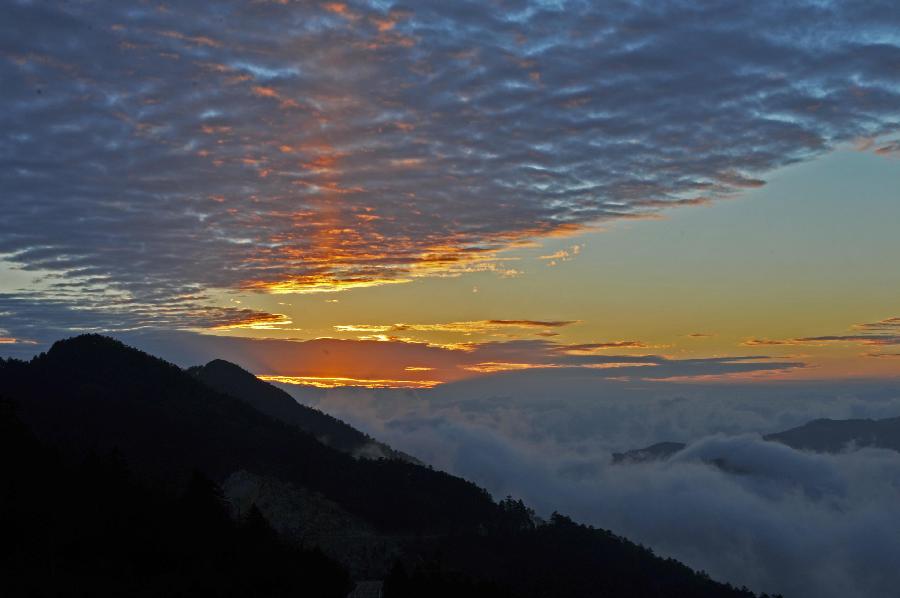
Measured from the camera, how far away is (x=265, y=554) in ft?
323

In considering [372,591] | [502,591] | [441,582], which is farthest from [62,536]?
[372,591]

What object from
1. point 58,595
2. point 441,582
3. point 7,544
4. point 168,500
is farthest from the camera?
point 168,500

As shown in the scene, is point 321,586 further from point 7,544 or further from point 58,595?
point 58,595

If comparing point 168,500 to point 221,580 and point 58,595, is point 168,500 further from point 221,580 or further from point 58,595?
point 58,595

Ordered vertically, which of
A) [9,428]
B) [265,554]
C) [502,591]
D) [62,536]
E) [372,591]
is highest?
[9,428]

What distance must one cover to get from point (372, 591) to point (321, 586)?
222 ft

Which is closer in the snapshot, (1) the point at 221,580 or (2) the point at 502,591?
(1) the point at 221,580

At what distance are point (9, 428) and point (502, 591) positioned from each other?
71.6 m

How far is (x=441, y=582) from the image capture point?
4316 inches

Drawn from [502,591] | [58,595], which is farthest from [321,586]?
[58,595]

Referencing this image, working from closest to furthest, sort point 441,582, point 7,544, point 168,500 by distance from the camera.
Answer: point 7,544 < point 441,582 < point 168,500

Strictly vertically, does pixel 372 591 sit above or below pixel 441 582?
below

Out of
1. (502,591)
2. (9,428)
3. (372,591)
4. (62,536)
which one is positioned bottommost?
(372,591)

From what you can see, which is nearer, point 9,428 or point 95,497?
point 95,497
